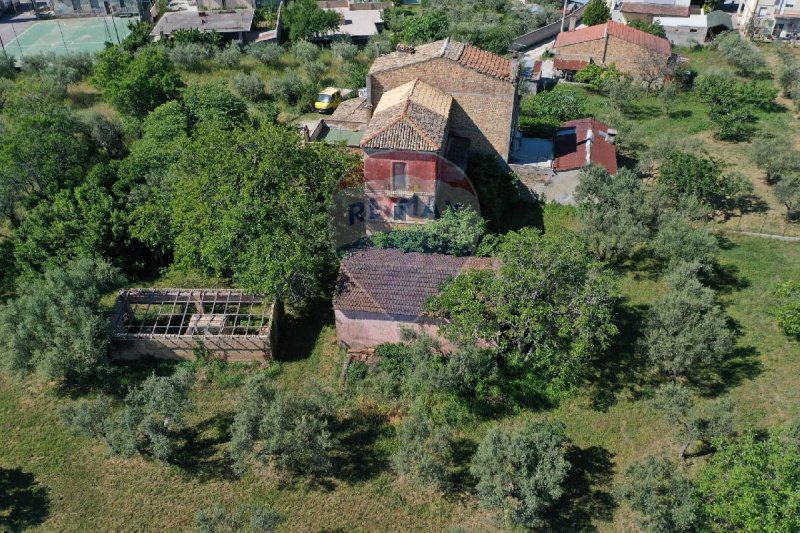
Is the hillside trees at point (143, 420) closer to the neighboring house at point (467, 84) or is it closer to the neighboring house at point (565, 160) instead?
the neighboring house at point (467, 84)

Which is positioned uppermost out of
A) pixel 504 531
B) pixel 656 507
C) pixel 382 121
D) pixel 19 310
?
pixel 382 121

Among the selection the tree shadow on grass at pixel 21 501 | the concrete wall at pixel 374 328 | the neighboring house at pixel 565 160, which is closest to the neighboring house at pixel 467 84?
the neighboring house at pixel 565 160

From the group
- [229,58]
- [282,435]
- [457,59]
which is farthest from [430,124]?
[229,58]

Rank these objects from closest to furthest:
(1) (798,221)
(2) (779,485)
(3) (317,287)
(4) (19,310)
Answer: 1. (2) (779,485)
2. (4) (19,310)
3. (3) (317,287)
4. (1) (798,221)

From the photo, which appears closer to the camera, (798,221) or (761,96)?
(798,221)

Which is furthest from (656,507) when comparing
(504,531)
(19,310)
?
(19,310)

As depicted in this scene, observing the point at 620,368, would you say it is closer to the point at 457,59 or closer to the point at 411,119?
the point at 411,119

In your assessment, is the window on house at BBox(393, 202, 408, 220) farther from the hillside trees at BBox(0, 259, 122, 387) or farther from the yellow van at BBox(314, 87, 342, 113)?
the yellow van at BBox(314, 87, 342, 113)

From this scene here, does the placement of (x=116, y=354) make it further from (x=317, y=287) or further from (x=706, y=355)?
(x=706, y=355)
